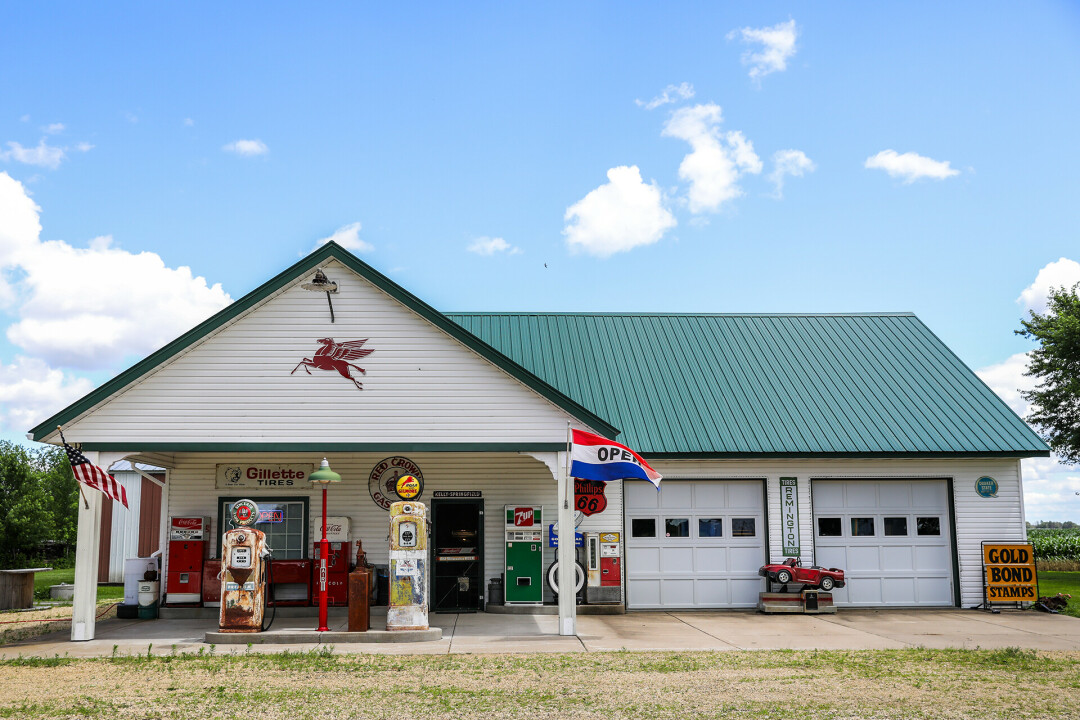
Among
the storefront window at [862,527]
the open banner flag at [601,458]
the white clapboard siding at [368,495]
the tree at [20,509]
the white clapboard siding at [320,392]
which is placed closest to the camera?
the open banner flag at [601,458]

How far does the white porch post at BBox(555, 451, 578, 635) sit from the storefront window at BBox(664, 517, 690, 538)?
4.07 m

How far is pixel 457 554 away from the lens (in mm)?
17344

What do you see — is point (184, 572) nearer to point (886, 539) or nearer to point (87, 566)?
point (87, 566)

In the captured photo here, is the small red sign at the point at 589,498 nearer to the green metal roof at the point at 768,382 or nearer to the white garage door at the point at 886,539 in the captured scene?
the green metal roof at the point at 768,382

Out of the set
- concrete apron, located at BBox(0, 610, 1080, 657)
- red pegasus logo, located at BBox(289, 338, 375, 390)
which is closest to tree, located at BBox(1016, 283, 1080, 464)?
concrete apron, located at BBox(0, 610, 1080, 657)

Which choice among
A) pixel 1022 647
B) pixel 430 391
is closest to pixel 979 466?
pixel 1022 647

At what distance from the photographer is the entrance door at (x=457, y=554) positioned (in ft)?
56.4

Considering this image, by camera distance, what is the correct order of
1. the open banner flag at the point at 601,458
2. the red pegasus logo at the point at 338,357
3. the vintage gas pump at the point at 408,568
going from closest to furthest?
the vintage gas pump at the point at 408,568
the open banner flag at the point at 601,458
the red pegasus logo at the point at 338,357

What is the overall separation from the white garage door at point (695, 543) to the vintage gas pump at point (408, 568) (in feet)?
17.7

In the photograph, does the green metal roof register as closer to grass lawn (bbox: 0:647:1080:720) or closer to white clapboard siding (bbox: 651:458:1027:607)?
white clapboard siding (bbox: 651:458:1027:607)

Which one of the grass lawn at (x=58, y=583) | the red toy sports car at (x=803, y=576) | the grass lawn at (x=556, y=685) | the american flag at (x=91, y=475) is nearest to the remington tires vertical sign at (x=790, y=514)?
the red toy sports car at (x=803, y=576)

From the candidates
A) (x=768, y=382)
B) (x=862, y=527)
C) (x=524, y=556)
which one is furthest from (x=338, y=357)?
(x=862, y=527)

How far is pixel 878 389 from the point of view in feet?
65.5

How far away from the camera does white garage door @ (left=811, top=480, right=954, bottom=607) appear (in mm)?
18266
